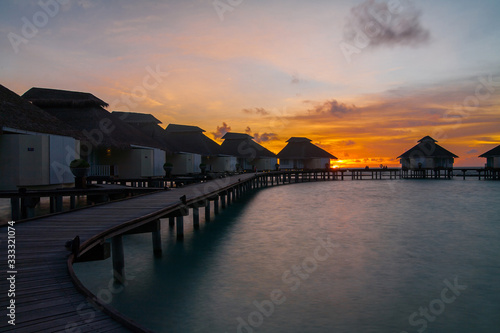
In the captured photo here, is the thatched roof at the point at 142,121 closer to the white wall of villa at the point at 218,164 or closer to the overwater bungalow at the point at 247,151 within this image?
the white wall of villa at the point at 218,164

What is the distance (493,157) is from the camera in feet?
187

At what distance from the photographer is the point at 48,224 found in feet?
26.4

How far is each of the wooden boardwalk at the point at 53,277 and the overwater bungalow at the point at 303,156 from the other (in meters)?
59.0

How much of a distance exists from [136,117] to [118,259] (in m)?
36.0

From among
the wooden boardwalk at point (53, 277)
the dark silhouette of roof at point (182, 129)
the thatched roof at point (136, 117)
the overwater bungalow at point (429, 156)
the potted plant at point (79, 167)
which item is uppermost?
the thatched roof at point (136, 117)

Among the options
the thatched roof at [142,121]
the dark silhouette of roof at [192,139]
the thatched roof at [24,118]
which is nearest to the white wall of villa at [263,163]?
the dark silhouette of roof at [192,139]

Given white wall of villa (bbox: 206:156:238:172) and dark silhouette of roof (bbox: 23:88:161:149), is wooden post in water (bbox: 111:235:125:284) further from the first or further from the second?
white wall of villa (bbox: 206:156:238:172)

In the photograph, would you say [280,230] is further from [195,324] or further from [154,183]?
[154,183]

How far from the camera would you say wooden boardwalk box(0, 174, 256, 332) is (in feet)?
11.6

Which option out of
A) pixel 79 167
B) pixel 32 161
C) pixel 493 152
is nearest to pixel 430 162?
pixel 493 152

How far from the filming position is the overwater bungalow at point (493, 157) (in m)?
55.7

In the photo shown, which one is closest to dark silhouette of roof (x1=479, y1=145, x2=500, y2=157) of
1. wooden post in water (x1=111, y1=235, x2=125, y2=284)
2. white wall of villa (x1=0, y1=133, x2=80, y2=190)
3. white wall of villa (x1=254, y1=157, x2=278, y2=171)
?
white wall of villa (x1=254, y1=157, x2=278, y2=171)

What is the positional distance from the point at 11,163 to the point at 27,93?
14242 mm

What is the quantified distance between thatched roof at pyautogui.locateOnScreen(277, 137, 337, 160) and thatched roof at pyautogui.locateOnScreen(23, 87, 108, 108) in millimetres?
43759
